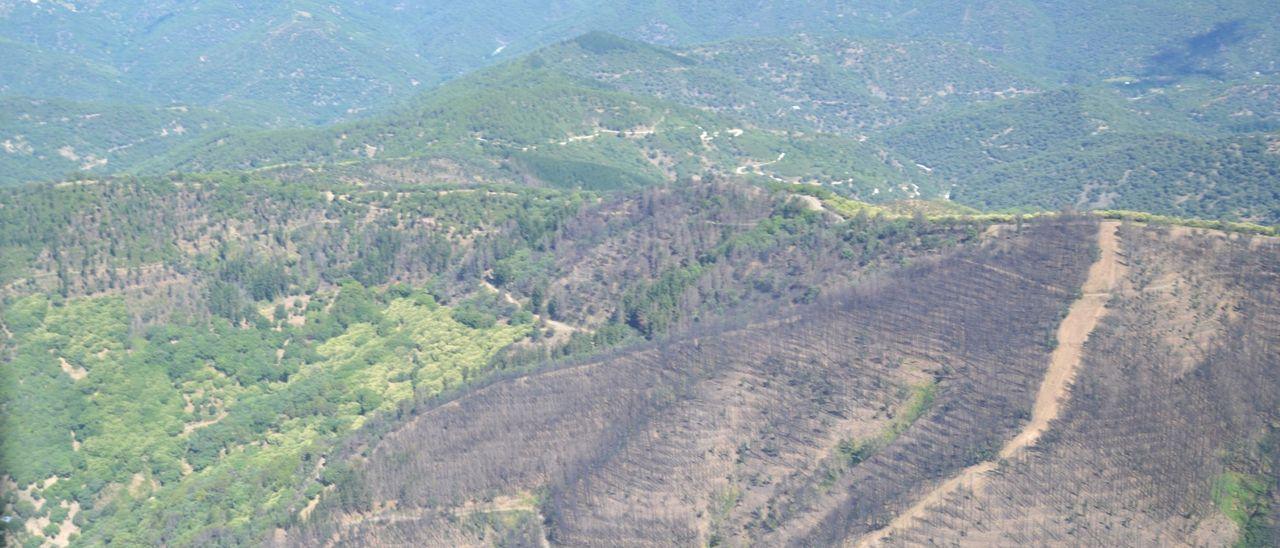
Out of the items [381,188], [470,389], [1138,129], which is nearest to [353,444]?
[470,389]

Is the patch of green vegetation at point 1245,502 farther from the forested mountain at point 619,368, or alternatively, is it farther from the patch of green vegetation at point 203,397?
the patch of green vegetation at point 203,397

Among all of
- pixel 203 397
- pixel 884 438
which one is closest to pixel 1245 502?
pixel 884 438

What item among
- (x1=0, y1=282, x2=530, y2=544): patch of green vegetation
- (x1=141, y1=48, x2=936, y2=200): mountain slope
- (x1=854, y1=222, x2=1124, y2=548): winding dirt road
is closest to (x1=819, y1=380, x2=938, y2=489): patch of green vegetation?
(x1=854, y1=222, x2=1124, y2=548): winding dirt road

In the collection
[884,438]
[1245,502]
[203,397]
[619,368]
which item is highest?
[619,368]

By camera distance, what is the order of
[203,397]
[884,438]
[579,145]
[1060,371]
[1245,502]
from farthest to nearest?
[579,145] < [203,397] < [884,438] < [1060,371] < [1245,502]

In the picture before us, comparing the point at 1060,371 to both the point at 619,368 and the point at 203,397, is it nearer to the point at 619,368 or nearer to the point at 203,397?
the point at 619,368

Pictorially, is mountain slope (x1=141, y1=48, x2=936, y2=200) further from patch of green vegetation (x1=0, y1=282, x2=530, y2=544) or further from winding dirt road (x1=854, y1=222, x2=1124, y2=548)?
winding dirt road (x1=854, y1=222, x2=1124, y2=548)

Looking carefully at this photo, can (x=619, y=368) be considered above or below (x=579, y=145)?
below

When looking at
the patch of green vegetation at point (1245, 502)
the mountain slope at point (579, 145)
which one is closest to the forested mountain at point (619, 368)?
the patch of green vegetation at point (1245, 502)

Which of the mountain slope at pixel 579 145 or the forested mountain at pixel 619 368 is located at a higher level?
the mountain slope at pixel 579 145

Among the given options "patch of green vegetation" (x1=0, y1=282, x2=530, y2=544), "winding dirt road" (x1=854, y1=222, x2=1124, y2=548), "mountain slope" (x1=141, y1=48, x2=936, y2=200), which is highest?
"mountain slope" (x1=141, y1=48, x2=936, y2=200)
